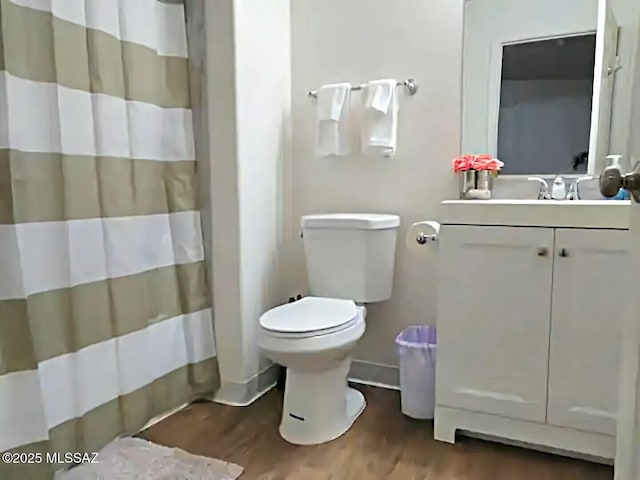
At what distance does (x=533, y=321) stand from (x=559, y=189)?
59 centimetres

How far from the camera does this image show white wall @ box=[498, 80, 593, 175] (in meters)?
1.87

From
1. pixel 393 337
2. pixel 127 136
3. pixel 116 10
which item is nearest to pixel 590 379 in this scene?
pixel 393 337

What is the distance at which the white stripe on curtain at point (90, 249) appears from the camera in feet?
4.42

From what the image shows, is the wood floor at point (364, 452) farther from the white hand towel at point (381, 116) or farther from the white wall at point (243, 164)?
the white hand towel at point (381, 116)

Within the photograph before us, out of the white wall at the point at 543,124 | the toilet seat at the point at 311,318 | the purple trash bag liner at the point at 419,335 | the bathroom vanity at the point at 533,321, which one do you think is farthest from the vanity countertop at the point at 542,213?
the purple trash bag liner at the point at 419,335

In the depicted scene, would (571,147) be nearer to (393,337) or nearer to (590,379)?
(590,379)

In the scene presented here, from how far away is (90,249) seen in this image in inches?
62.9

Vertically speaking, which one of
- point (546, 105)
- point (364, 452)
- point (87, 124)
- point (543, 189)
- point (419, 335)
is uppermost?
point (546, 105)

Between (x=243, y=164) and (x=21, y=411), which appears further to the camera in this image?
(x=243, y=164)

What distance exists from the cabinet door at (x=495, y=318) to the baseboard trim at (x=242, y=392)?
85cm

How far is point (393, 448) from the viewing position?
68.1 inches

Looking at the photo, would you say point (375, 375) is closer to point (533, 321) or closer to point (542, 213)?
point (533, 321)

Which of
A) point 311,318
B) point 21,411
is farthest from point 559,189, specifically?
point 21,411

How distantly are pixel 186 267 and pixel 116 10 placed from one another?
98 centimetres
